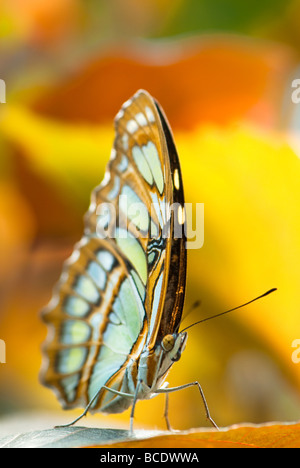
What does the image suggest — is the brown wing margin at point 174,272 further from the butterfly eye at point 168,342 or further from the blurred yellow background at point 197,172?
the blurred yellow background at point 197,172

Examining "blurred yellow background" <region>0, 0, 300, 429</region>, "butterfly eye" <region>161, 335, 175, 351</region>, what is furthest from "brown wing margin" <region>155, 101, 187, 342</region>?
"blurred yellow background" <region>0, 0, 300, 429</region>

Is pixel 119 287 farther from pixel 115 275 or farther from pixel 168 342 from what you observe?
pixel 168 342

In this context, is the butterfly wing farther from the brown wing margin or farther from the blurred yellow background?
the blurred yellow background

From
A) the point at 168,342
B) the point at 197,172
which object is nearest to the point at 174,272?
the point at 168,342

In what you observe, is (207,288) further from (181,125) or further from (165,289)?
(165,289)

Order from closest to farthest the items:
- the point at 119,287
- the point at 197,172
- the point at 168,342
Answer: the point at 168,342, the point at 119,287, the point at 197,172

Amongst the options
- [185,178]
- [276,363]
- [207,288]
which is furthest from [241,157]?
[276,363]
